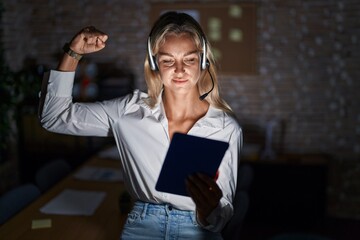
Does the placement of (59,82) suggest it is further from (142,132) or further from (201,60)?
(201,60)

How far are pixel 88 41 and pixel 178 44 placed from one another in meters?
0.31

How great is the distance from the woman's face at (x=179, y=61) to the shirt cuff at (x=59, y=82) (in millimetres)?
332

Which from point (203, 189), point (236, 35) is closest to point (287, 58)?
point (236, 35)

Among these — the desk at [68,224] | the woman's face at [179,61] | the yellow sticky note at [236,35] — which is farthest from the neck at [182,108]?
the yellow sticky note at [236,35]

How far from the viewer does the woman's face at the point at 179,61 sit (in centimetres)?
172

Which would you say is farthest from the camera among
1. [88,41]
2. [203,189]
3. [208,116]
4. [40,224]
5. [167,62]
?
[40,224]

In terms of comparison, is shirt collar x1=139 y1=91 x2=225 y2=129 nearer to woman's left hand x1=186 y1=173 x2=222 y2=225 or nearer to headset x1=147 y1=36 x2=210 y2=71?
headset x1=147 y1=36 x2=210 y2=71

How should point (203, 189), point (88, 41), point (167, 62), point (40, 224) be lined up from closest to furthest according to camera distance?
point (203, 189) → point (88, 41) → point (167, 62) → point (40, 224)

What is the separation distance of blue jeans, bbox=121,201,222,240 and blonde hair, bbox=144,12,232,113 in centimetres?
41

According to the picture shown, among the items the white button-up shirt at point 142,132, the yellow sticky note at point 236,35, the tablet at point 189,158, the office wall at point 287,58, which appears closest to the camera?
the tablet at point 189,158

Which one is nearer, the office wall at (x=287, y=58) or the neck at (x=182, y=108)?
the neck at (x=182, y=108)

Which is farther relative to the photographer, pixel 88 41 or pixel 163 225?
pixel 163 225

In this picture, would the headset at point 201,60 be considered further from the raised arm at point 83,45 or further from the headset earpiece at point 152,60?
the raised arm at point 83,45

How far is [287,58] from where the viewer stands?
4645mm
